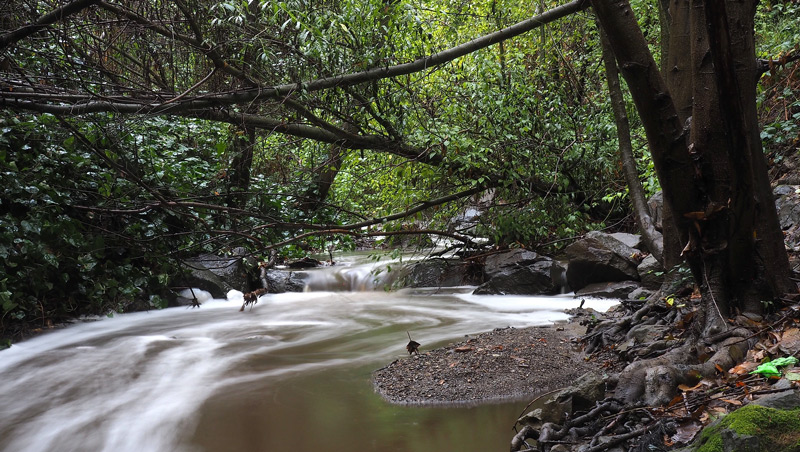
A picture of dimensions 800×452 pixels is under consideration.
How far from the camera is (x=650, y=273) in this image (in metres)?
7.80

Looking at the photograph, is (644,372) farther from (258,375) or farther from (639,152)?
(639,152)

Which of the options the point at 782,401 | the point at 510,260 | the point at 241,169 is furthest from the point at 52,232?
the point at 782,401

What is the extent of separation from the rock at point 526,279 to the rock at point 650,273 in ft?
6.01

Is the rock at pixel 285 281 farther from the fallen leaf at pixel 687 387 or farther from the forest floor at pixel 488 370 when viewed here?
the fallen leaf at pixel 687 387

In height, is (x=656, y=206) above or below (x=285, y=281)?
above

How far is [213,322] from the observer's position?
350 inches

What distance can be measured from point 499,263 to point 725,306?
6794mm

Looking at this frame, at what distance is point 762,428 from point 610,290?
6.76m

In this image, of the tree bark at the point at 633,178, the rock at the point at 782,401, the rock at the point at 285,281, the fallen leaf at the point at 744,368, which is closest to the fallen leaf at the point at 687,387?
the fallen leaf at the point at 744,368

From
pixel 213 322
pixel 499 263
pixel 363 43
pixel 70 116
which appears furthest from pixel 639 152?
pixel 70 116

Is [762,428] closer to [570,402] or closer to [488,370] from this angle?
[570,402]

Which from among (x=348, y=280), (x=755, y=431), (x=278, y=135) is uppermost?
(x=278, y=135)

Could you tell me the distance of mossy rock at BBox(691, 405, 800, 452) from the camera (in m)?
2.20

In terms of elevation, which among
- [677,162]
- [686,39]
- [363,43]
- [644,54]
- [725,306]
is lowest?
[725,306]
